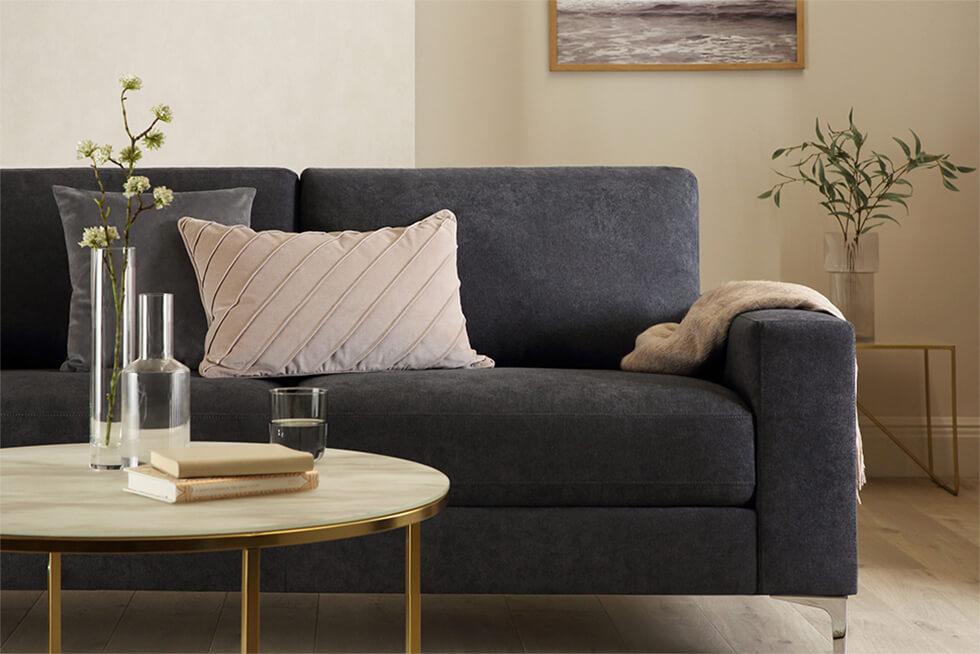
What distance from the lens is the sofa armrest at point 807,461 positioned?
84.4 inches

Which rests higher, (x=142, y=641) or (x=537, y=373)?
(x=537, y=373)

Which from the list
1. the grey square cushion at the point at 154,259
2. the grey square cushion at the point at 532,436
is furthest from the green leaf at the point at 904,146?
the grey square cushion at the point at 154,259

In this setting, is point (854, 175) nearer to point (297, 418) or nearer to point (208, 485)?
point (297, 418)

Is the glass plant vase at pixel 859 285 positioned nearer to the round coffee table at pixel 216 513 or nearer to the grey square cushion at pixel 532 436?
the grey square cushion at pixel 532 436

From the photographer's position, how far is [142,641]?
2.23 metres

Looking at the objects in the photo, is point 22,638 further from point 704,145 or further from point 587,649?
point 704,145

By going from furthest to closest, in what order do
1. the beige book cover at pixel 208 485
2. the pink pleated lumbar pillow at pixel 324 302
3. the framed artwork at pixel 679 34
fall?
the framed artwork at pixel 679 34 → the pink pleated lumbar pillow at pixel 324 302 → the beige book cover at pixel 208 485

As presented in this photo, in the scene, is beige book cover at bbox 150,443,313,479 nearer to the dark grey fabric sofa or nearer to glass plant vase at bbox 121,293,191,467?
→ glass plant vase at bbox 121,293,191,467

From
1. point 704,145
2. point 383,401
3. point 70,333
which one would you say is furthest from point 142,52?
point 383,401

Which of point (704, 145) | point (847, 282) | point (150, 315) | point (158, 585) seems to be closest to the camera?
point (150, 315)

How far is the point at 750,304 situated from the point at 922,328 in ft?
6.59

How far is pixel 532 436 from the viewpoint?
216 cm

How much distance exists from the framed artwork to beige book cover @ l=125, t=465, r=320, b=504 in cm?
294

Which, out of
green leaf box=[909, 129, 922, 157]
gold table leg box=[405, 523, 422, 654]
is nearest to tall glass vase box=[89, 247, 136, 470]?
gold table leg box=[405, 523, 422, 654]
